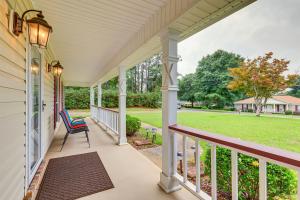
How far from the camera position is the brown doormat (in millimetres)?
2027

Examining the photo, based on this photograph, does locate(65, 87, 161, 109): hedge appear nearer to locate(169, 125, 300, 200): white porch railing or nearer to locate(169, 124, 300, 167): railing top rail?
locate(169, 125, 300, 200): white porch railing

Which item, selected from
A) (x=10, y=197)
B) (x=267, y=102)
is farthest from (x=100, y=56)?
(x=267, y=102)

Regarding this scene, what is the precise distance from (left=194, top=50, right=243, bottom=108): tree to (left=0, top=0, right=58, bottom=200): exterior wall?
13.9ft

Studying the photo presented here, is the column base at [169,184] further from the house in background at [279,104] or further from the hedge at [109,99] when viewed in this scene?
the hedge at [109,99]

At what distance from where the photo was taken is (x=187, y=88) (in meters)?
5.04

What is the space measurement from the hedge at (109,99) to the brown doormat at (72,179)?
14.7 metres

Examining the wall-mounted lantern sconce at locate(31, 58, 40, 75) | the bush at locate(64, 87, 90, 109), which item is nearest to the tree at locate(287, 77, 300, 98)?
the wall-mounted lantern sconce at locate(31, 58, 40, 75)

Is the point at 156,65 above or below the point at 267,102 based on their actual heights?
above

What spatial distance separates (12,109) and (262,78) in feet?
13.2

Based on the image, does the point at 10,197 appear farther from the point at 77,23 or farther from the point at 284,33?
the point at 284,33

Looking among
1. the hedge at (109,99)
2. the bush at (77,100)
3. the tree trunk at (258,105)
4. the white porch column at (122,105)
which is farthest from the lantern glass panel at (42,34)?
the bush at (77,100)

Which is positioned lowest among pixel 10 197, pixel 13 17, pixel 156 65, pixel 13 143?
pixel 10 197

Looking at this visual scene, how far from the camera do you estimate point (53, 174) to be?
2.53 meters

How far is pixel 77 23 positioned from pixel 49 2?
547 mm
